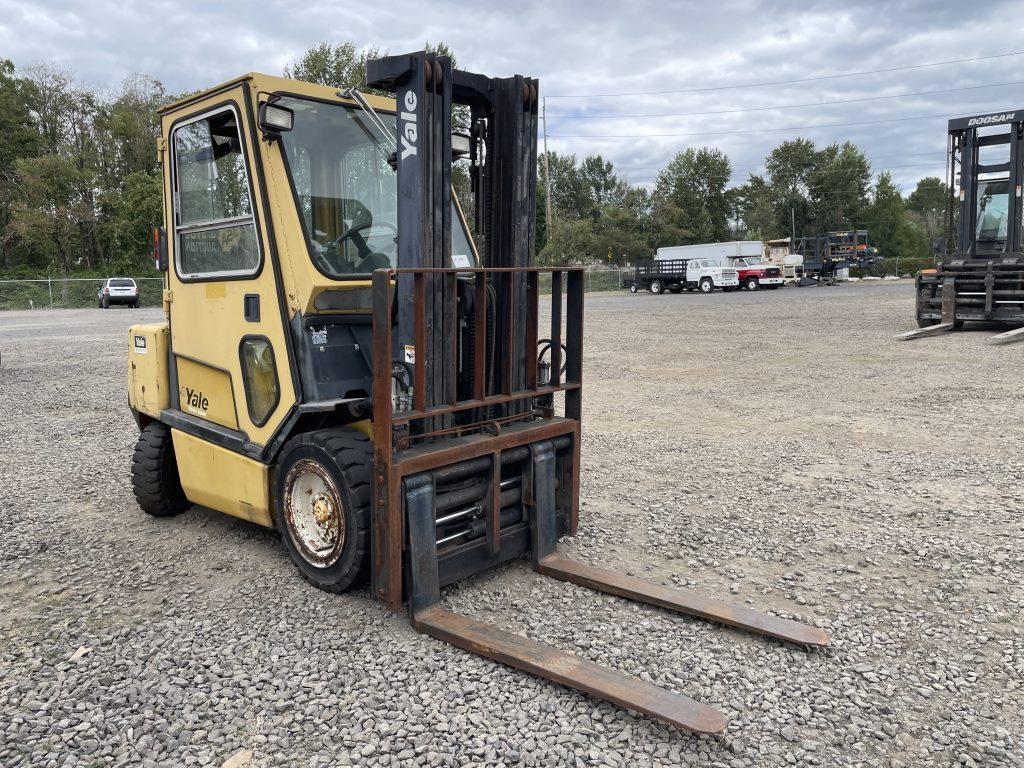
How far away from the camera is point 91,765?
2779 mm

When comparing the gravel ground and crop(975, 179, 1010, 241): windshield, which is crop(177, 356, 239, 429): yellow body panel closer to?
the gravel ground

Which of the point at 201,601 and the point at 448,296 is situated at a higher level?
the point at 448,296

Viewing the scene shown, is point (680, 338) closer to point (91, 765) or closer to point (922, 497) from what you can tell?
point (922, 497)

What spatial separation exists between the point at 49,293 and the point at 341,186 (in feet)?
130

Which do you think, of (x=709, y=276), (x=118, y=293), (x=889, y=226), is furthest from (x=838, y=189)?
(x=118, y=293)

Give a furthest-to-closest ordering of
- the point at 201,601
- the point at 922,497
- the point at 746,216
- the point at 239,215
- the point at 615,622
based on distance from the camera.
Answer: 1. the point at 746,216
2. the point at 922,497
3. the point at 239,215
4. the point at 201,601
5. the point at 615,622

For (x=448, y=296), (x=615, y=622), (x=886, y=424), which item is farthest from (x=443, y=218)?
(x=886, y=424)

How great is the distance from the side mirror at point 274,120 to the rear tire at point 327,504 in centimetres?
153

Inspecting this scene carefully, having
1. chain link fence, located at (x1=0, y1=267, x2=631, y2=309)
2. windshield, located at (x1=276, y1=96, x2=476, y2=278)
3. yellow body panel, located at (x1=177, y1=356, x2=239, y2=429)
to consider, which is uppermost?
windshield, located at (x1=276, y1=96, x2=476, y2=278)

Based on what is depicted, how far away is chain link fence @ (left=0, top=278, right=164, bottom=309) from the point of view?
123 ft

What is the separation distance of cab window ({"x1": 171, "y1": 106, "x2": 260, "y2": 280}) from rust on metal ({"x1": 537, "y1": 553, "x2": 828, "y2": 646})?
231 centimetres

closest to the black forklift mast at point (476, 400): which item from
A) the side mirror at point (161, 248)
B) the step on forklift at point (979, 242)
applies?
the side mirror at point (161, 248)

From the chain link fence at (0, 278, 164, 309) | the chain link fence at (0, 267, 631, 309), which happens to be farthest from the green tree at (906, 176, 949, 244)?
the chain link fence at (0, 278, 164, 309)

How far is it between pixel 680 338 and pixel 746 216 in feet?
230
